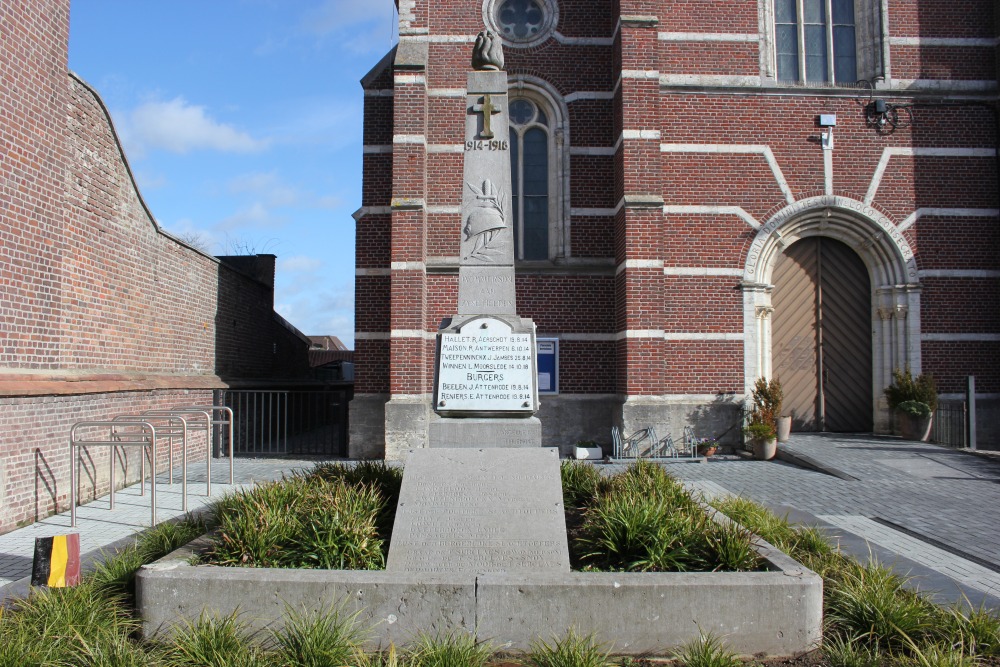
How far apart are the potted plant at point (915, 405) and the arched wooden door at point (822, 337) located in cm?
102

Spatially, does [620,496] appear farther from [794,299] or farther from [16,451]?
[794,299]

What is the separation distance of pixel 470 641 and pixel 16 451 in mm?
5831

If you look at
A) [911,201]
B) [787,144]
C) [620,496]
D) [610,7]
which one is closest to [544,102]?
[610,7]

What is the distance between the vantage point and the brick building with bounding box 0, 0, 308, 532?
25.6 ft

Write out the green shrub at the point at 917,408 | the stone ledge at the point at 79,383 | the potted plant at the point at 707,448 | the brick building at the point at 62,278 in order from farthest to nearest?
the green shrub at the point at 917,408 < the potted plant at the point at 707,448 < the brick building at the point at 62,278 < the stone ledge at the point at 79,383

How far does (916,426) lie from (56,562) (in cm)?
1281

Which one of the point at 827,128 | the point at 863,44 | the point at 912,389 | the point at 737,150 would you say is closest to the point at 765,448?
the point at 912,389

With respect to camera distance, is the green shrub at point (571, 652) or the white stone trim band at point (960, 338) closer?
the green shrub at point (571, 652)

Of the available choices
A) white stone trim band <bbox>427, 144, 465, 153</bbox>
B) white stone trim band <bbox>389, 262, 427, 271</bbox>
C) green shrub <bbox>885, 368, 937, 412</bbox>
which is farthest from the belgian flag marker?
green shrub <bbox>885, 368, 937, 412</bbox>

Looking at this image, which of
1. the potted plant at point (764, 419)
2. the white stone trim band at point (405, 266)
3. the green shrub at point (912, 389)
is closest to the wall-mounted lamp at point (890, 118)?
the green shrub at point (912, 389)

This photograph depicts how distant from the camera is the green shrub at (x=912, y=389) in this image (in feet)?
42.2

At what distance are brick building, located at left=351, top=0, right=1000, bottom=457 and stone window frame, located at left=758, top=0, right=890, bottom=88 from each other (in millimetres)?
37

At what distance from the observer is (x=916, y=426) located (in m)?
12.9

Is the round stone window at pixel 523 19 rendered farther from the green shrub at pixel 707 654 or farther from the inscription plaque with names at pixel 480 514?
the green shrub at pixel 707 654
